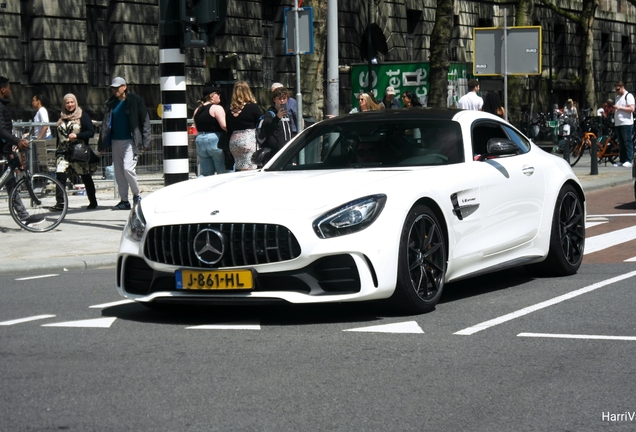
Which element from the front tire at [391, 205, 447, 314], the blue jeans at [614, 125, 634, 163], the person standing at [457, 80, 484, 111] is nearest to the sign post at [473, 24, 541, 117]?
the person standing at [457, 80, 484, 111]

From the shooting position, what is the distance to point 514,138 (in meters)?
9.78

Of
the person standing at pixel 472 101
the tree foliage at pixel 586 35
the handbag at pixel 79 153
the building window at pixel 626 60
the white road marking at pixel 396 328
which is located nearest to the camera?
the white road marking at pixel 396 328

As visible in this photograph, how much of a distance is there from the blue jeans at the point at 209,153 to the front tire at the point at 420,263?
832cm

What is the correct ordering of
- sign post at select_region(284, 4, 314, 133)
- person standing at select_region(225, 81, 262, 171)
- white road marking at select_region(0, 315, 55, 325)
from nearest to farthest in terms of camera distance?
white road marking at select_region(0, 315, 55, 325)
person standing at select_region(225, 81, 262, 171)
sign post at select_region(284, 4, 314, 133)

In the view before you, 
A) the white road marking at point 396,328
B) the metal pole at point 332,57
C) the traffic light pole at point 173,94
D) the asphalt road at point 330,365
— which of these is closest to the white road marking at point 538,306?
the asphalt road at point 330,365

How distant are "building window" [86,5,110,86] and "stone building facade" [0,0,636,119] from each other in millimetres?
25

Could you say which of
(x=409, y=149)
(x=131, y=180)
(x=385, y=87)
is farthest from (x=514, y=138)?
(x=385, y=87)

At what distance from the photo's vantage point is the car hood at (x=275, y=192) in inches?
299

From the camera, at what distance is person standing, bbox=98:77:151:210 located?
55.7 ft

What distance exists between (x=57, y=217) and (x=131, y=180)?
236 centimetres

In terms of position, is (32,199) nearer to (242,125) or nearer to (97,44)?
(242,125)

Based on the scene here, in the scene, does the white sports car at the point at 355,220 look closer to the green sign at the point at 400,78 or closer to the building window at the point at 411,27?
the green sign at the point at 400,78

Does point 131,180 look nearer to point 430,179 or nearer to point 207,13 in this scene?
point 207,13

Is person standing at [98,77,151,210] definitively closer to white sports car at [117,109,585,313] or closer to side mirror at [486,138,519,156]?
white sports car at [117,109,585,313]
